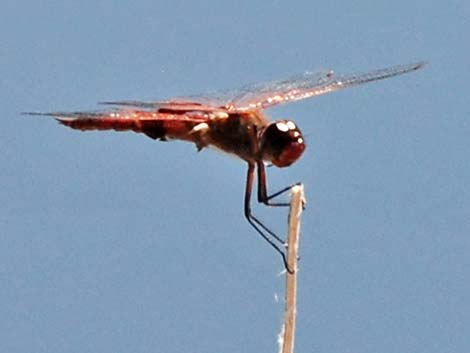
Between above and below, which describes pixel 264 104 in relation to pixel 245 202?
above

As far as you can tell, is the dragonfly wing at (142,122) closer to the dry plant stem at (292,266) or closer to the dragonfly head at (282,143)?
the dragonfly head at (282,143)

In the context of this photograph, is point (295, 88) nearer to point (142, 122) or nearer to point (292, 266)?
point (142, 122)

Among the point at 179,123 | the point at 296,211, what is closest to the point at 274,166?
the point at 179,123

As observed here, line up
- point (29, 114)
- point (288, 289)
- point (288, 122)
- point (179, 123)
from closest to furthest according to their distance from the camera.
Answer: point (288, 289) < point (29, 114) < point (288, 122) < point (179, 123)

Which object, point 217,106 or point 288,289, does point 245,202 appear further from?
point 288,289

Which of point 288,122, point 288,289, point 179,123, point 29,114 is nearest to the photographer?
point 288,289

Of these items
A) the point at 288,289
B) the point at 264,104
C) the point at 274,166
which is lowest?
the point at 288,289

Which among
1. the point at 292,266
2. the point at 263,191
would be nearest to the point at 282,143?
the point at 263,191
